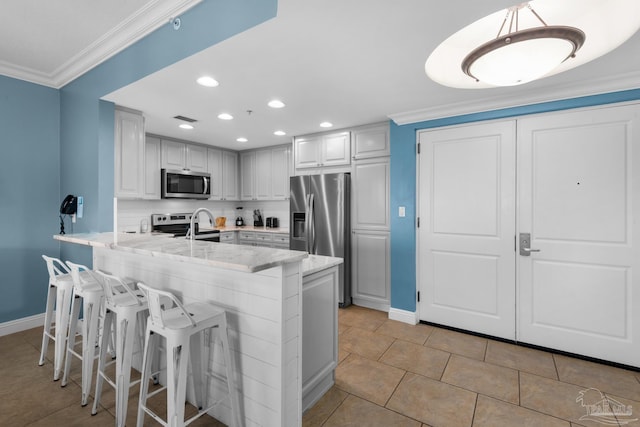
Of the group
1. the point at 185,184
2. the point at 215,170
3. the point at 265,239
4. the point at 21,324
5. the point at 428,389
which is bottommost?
the point at 428,389

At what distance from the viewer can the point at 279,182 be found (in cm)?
511

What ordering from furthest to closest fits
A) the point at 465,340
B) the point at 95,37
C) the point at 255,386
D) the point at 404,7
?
the point at 465,340 → the point at 95,37 → the point at 255,386 → the point at 404,7

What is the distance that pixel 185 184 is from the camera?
464 cm

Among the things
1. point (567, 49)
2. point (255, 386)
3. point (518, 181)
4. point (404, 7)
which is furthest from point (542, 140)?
point (255, 386)

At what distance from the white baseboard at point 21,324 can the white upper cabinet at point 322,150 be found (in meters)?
3.48

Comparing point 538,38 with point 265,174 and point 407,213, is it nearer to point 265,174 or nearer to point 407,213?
point 407,213

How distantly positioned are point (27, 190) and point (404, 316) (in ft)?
14.0

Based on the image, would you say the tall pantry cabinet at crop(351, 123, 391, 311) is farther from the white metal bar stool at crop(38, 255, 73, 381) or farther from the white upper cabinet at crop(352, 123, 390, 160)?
the white metal bar stool at crop(38, 255, 73, 381)

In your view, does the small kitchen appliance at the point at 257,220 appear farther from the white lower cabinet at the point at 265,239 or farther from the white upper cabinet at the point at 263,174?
the white lower cabinet at the point at 265,239

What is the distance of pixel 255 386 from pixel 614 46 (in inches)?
122

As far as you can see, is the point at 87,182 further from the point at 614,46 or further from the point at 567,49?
the point at 614,46

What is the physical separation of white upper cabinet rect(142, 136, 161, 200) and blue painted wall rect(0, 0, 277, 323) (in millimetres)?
1046

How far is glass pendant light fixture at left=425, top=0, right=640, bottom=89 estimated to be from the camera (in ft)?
5.03

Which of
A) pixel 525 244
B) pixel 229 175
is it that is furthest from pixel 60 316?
pixel 525 244
